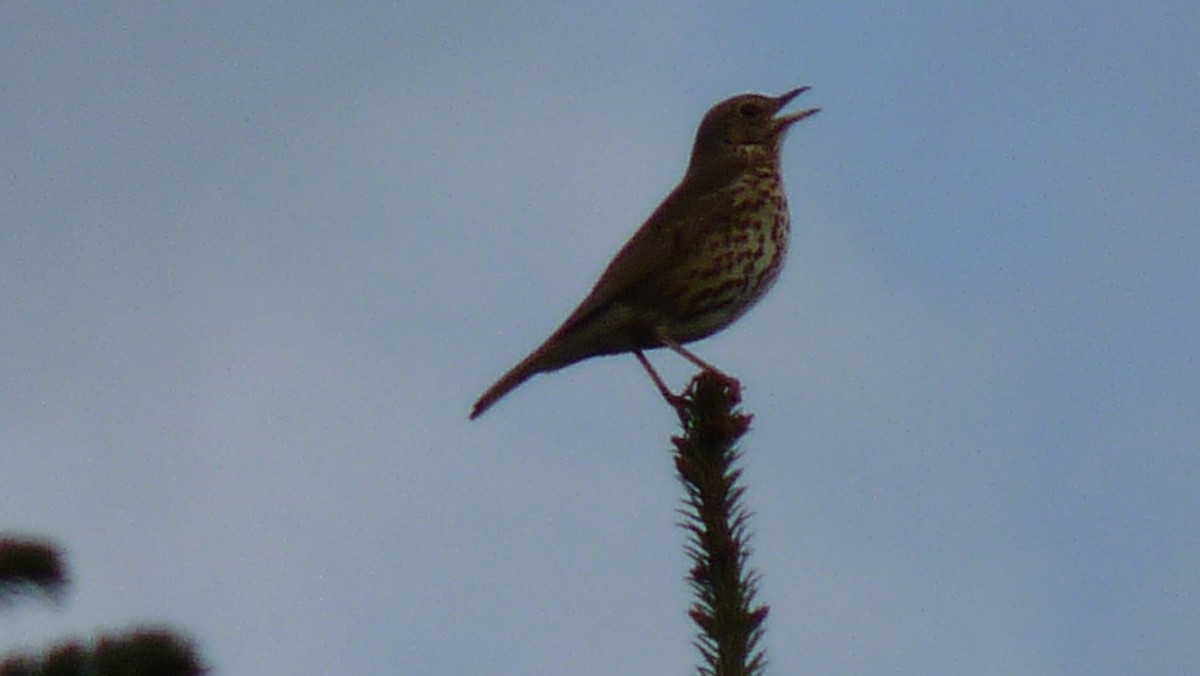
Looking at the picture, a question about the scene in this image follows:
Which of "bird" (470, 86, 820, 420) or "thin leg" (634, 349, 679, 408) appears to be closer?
"thin leg" (634, 349, 679, 408)

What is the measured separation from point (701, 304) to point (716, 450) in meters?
3.34

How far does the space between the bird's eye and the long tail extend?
2.22 meters

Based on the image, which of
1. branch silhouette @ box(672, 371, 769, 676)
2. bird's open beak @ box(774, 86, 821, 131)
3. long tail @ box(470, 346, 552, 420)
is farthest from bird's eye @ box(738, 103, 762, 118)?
branch silhouette @ box(672, 371, 769, 676)

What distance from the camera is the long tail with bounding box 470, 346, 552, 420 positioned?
7.54 m

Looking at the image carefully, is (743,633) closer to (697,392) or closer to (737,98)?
(697,392)

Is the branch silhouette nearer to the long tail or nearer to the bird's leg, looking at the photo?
the bird's leg

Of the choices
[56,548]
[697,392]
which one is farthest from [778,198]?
[56,548]

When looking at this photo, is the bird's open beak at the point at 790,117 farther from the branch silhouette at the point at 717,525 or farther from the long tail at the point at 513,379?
the branch silhouette at the point at 717,525

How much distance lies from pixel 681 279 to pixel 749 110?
5.71 feet

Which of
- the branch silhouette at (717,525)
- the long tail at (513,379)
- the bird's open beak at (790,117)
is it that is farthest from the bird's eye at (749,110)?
the branch silhouette at (717,525)

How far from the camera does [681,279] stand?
8.03 m

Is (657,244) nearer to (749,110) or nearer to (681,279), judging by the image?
(681,279)

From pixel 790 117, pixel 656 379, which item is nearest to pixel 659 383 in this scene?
pixel 656 379

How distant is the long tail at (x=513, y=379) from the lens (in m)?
7.54
